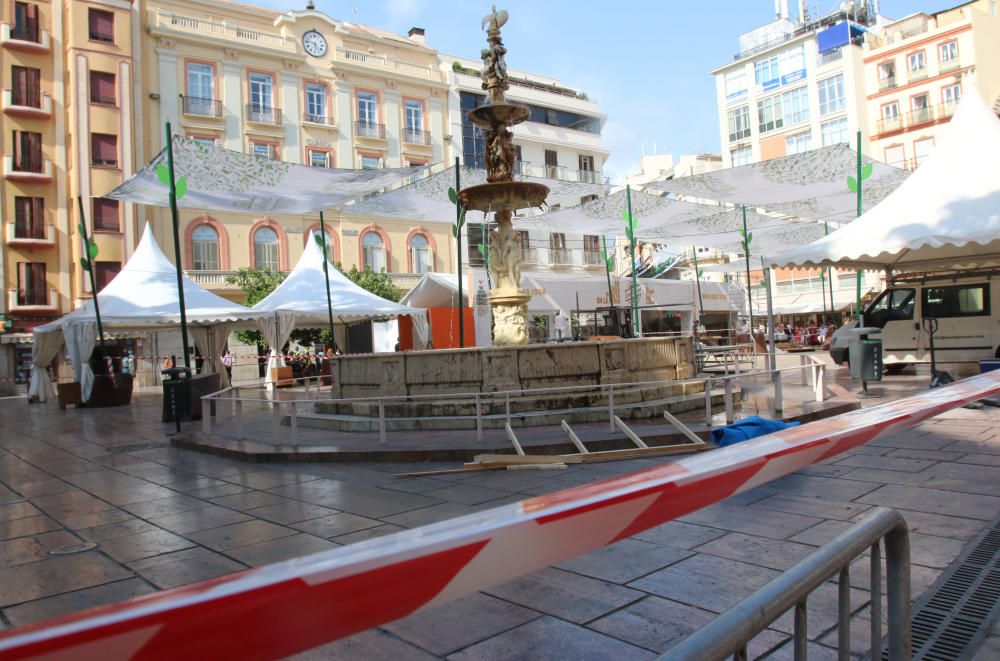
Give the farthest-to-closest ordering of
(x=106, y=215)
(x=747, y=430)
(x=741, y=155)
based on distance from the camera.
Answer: (x=741, y=155), (x=106, y=215), (x=747, y=430)

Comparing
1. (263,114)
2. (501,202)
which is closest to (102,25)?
(263,114)

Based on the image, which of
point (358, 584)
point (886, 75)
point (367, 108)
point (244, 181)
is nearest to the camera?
point (358, 584)

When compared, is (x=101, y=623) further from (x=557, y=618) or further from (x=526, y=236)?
(x=526, y=236)

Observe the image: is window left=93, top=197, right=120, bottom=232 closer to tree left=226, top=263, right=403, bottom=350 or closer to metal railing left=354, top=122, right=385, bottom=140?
tree left=226, top=263, right=403, bottom=350

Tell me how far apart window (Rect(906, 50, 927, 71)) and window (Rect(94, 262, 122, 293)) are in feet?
154

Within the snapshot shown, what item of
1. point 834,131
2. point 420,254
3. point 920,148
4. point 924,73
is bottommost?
point 420,254

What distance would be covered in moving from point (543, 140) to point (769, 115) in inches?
739

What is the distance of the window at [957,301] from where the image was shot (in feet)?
40.4

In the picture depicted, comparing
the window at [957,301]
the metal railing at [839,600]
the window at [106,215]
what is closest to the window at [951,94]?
the window at [957,301]

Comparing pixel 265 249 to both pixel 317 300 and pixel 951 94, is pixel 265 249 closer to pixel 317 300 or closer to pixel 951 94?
pixel 317 300

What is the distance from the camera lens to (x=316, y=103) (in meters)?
35.1

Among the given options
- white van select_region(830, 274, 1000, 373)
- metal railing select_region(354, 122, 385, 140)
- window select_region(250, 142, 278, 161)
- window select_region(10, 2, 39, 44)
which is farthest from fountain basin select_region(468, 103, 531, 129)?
window select_region(10, 2, 39, 44)

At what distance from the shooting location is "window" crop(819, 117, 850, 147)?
44.8 m

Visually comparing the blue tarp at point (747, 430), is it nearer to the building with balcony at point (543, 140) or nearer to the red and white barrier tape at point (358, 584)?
the red and white barrier tape at point (358, 584)
